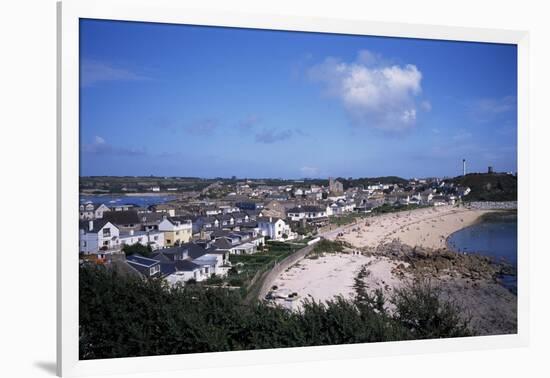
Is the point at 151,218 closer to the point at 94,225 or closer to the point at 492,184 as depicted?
the point at 94,225

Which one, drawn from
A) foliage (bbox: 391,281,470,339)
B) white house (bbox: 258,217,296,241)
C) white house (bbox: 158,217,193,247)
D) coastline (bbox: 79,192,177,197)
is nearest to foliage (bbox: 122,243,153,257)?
white house (bbox: 158,217,193,247)

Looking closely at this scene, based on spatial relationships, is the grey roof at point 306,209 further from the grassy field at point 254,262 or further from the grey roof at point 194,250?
the grey roof at point 194,250

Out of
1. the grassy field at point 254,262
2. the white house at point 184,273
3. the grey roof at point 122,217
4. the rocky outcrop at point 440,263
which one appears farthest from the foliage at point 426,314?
the grey roof at point 122,217

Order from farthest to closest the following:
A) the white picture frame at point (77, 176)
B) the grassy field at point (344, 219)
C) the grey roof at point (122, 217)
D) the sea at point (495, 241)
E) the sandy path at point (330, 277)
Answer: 1. the sea at point (495, 241)
2. the grassy field at point (344, 219)
3. the sandy path at point (330, 277)
4. the grey roof at point (122, 217)
5. the white picture frame at point (77, 176)

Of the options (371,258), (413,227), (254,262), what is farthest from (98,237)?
(413,227)

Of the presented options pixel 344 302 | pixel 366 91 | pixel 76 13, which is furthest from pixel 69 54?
pixel 344 302

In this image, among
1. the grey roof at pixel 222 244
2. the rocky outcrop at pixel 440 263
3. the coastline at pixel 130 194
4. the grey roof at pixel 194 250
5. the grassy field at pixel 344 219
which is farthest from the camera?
the rocky outcrop at pixel 440 263

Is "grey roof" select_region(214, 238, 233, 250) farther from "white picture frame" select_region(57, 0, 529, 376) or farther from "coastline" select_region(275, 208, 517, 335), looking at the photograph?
"white picture frame" select_region(57, 0, 529, 376)
